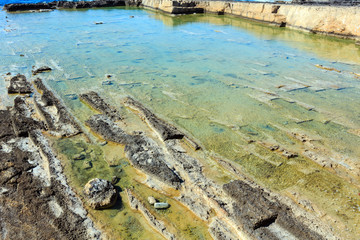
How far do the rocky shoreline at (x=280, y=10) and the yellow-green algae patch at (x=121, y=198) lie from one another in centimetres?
1314

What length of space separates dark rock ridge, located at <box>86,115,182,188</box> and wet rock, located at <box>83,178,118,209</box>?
2.19ft

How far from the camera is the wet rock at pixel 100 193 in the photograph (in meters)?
3.55

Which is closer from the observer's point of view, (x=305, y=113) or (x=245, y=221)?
(x=245, y=221)

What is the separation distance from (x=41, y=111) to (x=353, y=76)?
853cm

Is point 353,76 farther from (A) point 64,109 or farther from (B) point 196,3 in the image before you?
(B) point 196,3

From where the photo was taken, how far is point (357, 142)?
5043 mm

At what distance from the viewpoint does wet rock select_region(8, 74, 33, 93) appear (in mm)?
6973

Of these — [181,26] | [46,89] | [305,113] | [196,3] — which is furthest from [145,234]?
[196,3]

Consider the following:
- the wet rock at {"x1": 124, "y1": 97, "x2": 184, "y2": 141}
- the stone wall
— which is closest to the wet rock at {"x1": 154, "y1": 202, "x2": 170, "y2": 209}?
the wet rock at {"x1": 124, "y1": 97, "x2": 184, "y2": 141}

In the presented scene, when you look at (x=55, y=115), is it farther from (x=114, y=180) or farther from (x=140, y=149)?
(x=114, y=180)

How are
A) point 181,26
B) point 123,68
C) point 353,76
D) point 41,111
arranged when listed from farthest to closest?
1. point 181,26
2. point 123,68
3. point 353,76
4. point 41,111

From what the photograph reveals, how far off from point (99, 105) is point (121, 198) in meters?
3.02

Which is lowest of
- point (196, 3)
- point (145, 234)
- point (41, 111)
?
point (145, 234)

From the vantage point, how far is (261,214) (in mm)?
3291
